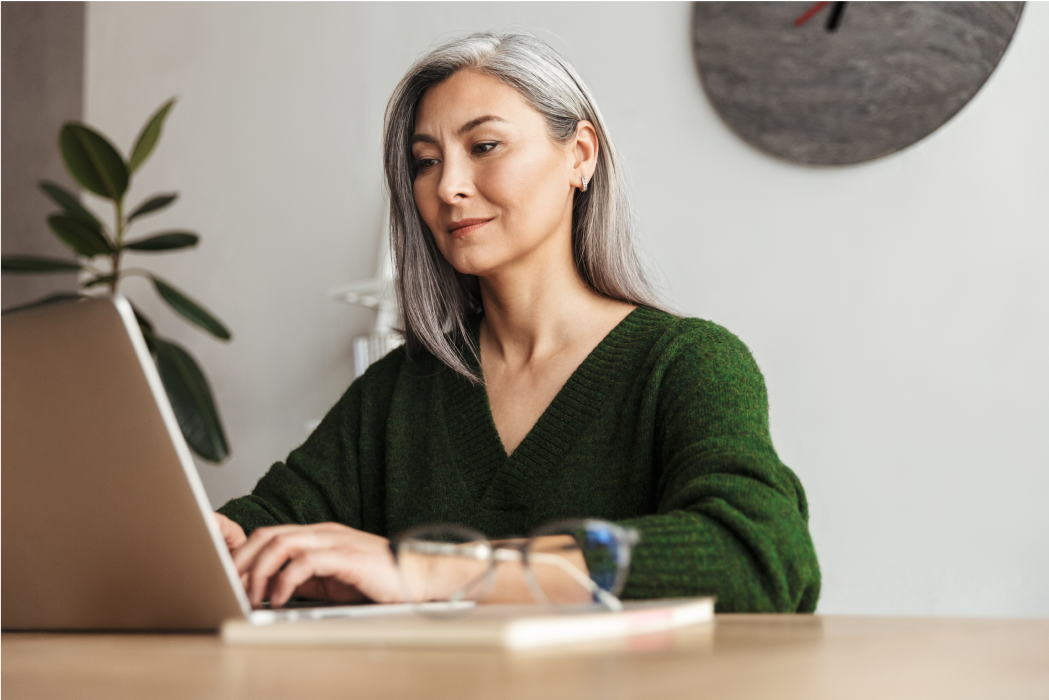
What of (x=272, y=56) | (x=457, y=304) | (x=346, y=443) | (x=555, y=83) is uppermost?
(x=272, y=56)

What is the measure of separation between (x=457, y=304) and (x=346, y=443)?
0.32m

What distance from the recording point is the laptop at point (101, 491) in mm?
576

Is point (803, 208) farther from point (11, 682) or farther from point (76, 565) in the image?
point (11, 682)

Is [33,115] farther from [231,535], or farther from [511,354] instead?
[231,535]

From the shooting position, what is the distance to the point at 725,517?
0.83 m

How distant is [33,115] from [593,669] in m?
3.53

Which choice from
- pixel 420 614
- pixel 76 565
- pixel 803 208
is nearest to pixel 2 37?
pixel 803 208

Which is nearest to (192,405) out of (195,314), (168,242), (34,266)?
(195,314)

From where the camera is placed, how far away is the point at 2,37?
3.36 m

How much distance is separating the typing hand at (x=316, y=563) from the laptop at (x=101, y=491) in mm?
61

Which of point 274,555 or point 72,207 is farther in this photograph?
point 72,207

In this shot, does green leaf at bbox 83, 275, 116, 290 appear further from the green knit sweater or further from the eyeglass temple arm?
the eyeglass temple arm

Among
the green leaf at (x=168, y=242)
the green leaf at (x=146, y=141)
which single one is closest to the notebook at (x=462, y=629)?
the green leaf at (x=168, y=242)

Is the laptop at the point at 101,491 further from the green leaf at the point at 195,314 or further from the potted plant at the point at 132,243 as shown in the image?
the green leaf at the point at 195,314
